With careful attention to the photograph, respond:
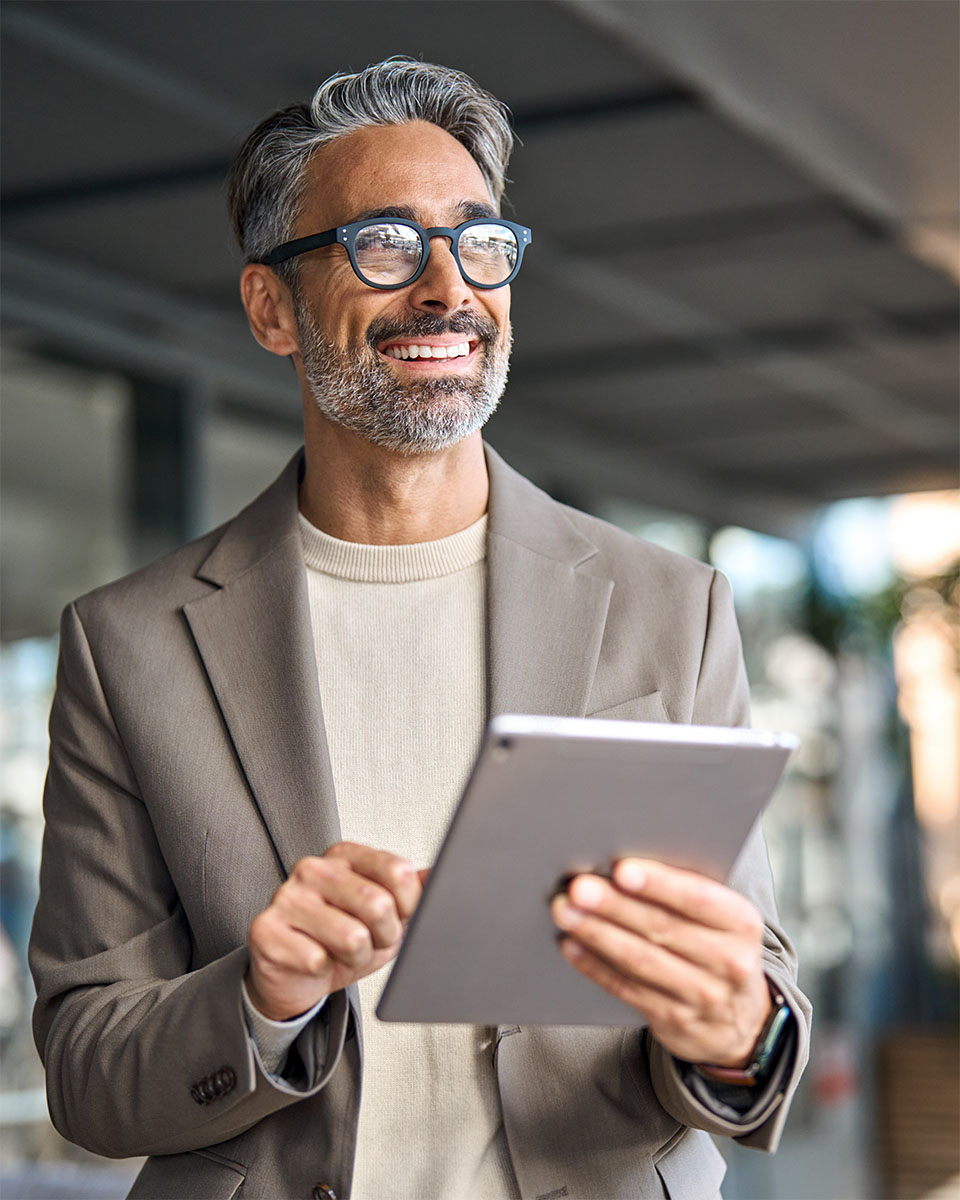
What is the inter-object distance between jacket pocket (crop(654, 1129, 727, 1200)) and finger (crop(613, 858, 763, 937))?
546mm

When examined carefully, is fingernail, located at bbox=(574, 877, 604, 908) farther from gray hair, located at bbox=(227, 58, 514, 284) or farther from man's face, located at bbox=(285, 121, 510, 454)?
gray hair, located at bbox=(227, 58, 514, 284)

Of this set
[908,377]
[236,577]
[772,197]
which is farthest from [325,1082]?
[908,377]

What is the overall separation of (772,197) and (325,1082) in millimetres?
3386

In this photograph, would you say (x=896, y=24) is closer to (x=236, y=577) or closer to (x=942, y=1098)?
(x=236, y=577)

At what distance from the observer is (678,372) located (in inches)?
257

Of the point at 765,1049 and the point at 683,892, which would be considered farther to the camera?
the point at 765,1049

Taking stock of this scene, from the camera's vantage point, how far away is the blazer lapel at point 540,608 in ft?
6.06

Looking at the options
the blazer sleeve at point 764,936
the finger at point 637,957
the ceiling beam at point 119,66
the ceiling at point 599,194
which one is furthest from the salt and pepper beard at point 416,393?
the ceiling beam at point 119,66

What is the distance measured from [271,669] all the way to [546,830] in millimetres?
680

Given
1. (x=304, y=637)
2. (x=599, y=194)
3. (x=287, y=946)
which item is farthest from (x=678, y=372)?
(x=287, y=946)

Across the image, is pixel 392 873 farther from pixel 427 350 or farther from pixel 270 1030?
pixel 427 350

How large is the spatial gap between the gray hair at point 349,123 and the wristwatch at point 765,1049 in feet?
3.78

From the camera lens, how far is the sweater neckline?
6.64ft

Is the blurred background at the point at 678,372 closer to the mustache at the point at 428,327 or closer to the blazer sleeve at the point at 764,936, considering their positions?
the mustache at the point at 428,327
